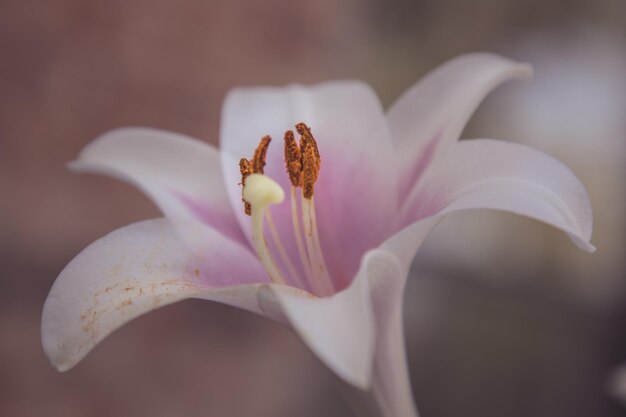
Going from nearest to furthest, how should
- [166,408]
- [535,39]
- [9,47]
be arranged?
[9,47]
[166,408]
[535,39]

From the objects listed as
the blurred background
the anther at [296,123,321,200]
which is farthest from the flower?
the blurred background

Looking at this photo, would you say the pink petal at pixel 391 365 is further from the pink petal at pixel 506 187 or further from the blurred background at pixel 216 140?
the blurred background at pixel 216 140

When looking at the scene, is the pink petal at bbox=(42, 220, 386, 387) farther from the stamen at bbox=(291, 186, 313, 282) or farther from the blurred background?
the blurred background

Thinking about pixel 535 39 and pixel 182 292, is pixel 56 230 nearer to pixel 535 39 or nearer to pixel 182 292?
pixel 182 292

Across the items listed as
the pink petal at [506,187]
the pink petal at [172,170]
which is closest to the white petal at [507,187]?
the pink petal at [506,187]

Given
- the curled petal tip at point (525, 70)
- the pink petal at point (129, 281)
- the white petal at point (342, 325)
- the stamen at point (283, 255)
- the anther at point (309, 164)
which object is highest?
the curled petal tip at point (525, 70)

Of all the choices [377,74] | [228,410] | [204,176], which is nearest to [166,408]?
[228,410]

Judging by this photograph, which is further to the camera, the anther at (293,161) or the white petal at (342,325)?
the anther at (293,161)
